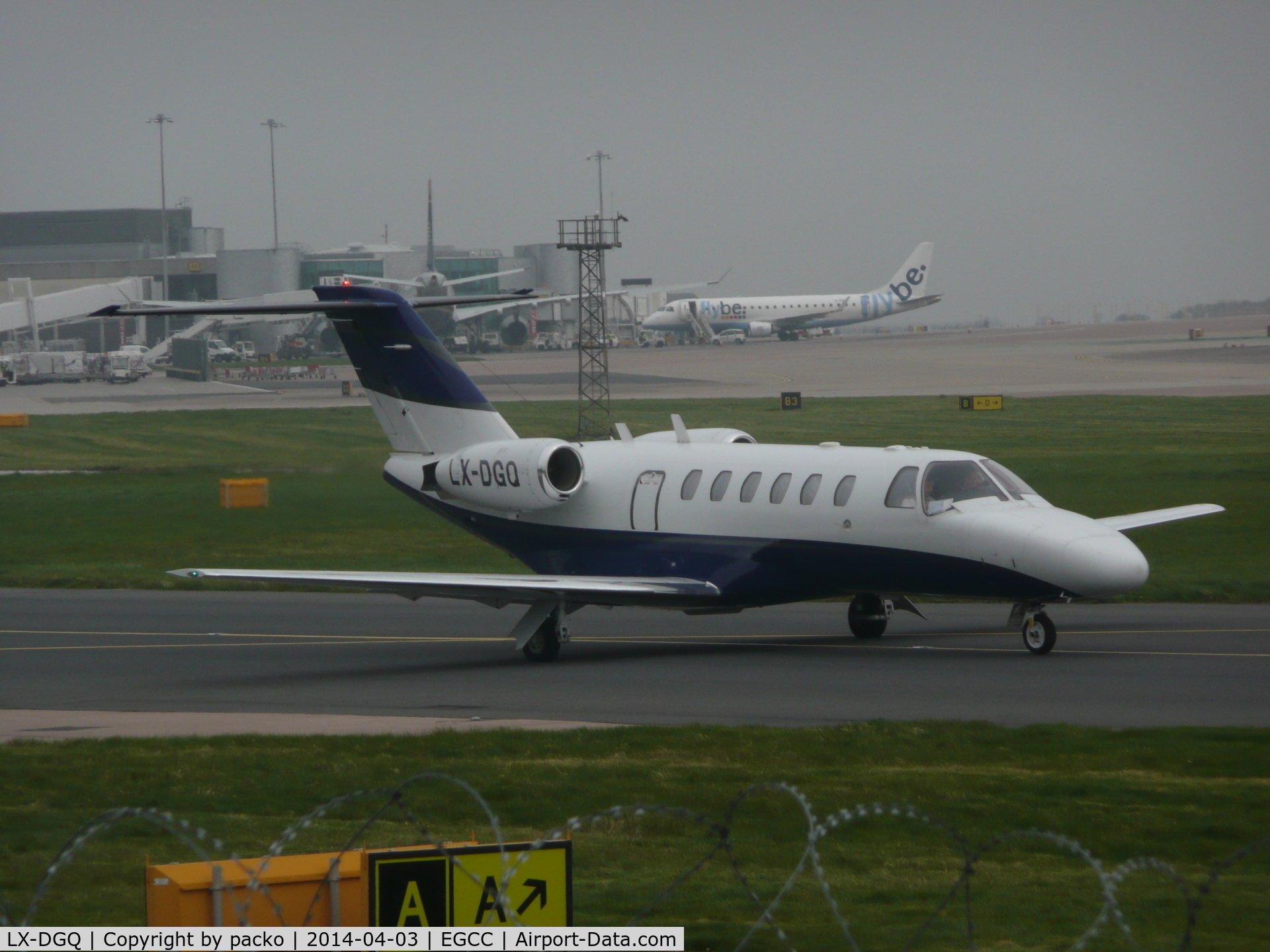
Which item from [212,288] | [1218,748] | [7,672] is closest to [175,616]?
[7,672]

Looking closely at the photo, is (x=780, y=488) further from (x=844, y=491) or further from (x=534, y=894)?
(x=534, y=894)

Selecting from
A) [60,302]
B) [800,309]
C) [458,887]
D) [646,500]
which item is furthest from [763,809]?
[60,302]

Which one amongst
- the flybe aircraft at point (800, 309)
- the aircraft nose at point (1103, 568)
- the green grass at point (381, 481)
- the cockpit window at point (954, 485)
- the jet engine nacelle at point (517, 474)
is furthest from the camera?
the flybe aircraft at point (800, 309)

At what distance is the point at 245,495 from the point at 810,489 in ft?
77.7

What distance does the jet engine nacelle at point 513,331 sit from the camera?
130 metres

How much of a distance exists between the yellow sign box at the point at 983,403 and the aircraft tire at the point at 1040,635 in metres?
46.9

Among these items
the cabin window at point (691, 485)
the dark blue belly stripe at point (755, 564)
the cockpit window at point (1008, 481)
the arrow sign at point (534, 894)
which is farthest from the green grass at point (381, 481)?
the arrow sign at point (534, 894)

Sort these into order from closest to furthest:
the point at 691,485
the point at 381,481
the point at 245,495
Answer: the point at 691,485 → the point at 381,481 → the point at 245,495

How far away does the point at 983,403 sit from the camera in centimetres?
6894

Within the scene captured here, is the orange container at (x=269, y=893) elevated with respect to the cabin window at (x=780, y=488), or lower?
lower

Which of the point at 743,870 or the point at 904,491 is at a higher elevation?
the point at 904,491

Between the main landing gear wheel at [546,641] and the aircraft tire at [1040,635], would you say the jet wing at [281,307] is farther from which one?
the aircraft tire at [1040,635]

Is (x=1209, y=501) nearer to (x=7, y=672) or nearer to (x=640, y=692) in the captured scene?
(x=640, y=692)

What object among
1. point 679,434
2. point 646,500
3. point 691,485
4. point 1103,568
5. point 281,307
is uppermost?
point 281,307
